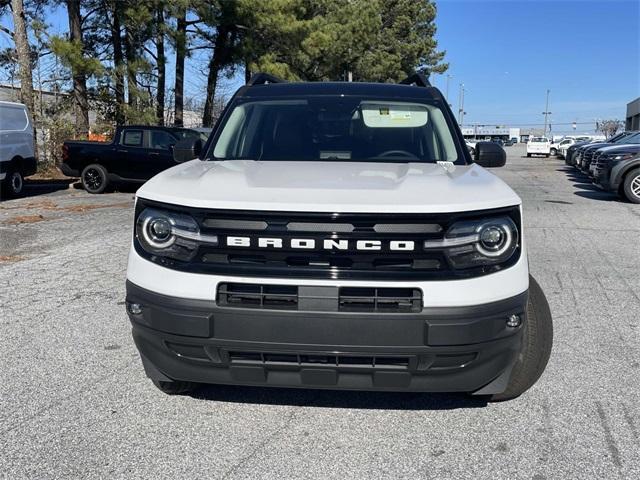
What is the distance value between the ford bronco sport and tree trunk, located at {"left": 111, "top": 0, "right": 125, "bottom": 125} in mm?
19710

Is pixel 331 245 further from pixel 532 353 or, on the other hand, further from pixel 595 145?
pixel 595 145

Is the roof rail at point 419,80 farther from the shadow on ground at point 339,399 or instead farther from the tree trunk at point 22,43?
the tree trunk at point 22,43

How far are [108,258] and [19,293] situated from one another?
5.25ft

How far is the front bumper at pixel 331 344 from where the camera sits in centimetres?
260

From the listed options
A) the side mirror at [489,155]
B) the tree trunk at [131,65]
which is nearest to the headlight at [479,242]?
the side mirror at [489,155]

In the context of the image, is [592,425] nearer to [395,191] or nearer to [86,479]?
[395,191]

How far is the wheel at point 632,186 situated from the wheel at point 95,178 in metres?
12.1

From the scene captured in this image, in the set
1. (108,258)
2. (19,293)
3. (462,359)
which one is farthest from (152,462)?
(108,258)

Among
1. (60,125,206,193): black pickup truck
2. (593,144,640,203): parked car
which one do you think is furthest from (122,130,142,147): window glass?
(593,144,640,203): parked car

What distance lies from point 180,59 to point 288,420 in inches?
884

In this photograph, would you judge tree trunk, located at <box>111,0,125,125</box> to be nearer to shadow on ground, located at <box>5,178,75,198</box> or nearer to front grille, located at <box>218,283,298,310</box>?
shadow on ground, located at <box>5,178,75,198</box>

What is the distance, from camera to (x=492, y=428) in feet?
10.3

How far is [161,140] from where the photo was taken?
1493cm

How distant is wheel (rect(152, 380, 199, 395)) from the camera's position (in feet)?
10.9
